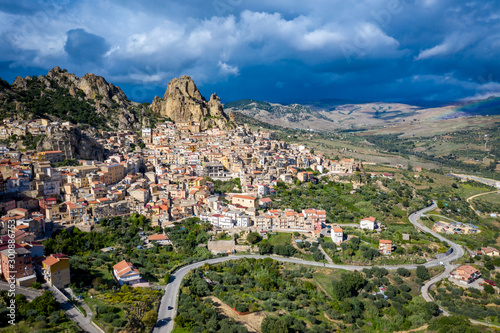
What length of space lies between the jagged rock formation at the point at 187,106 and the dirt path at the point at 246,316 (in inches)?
1781

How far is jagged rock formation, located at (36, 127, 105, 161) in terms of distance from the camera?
4072 cm

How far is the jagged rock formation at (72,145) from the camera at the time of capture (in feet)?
134

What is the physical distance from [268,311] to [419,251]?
1650 centimetres

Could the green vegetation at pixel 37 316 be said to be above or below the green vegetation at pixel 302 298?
above

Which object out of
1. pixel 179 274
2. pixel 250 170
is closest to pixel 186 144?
pixel 250 170

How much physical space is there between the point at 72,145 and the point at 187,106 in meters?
26.9

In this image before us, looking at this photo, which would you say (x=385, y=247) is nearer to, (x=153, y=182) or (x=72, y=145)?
(x=153, y=182)

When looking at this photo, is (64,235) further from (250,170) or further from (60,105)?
(60,105)

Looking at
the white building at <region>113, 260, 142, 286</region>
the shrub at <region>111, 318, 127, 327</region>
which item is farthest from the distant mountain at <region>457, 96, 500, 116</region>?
the shrub at <region>111, 318, 127, 327</region>

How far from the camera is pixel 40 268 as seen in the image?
21141 mm

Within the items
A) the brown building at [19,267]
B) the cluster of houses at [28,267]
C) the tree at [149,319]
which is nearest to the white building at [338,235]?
the tree at [149,319]

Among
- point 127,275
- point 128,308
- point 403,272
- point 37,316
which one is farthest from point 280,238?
point 37,316

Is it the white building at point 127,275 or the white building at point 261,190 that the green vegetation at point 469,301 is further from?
the white building at point 127,275

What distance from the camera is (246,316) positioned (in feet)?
68.7
